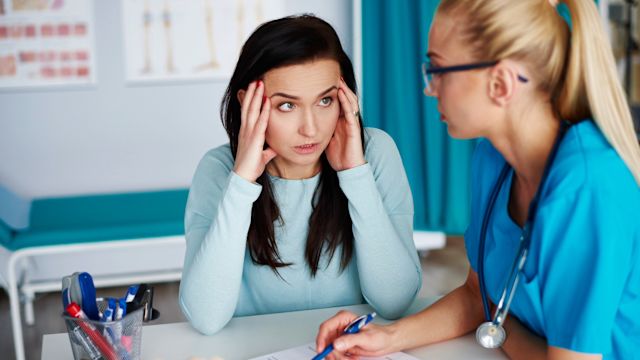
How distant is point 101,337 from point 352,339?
1.28 feet

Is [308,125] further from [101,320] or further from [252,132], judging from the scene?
[101,320]

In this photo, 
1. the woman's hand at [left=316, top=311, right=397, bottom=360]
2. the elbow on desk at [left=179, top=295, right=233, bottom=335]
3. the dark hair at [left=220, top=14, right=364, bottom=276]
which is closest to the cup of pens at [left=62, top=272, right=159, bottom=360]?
the elbow on desk at [left=179, top=295, right=233, bottom=335]

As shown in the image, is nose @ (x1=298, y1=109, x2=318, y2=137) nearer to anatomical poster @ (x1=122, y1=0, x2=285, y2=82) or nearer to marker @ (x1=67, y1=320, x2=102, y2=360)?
marker @ (x1=67, y1=320, x2=102, y2=360)

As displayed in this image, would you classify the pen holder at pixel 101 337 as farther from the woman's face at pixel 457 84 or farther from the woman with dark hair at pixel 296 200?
the woman's face at pixel 457 84

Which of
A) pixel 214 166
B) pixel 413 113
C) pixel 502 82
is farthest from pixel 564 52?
pixel 413 113

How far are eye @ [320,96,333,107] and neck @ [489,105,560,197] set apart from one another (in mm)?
450

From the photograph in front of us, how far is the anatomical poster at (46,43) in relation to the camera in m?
3.39

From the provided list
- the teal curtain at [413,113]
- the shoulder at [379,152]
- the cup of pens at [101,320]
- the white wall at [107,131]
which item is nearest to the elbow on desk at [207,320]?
the cup of pens at [101,320]

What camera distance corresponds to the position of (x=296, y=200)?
1.55 metres

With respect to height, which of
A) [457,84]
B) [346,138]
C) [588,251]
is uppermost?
[457,84]

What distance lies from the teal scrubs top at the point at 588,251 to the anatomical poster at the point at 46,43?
2.91 metres

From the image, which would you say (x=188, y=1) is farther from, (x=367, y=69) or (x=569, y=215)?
(x=569, y=215)

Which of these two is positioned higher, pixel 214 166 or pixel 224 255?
pixel 214 166

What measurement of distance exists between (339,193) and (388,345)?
46 cm
